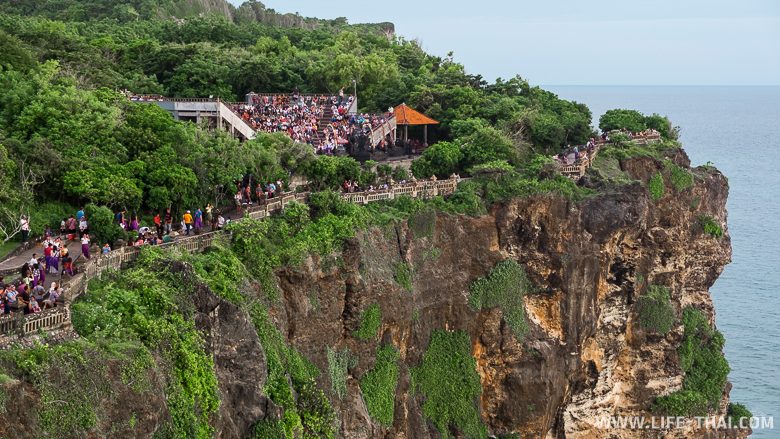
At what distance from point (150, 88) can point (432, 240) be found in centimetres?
2205

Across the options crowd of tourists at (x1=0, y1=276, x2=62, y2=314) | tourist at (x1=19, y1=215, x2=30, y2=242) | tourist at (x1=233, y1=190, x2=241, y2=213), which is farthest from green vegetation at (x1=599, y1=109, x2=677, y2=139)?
crowd of tourists at (x1=0, y1=276, x2=62, y2=314)

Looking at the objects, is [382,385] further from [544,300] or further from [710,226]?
[710,226]

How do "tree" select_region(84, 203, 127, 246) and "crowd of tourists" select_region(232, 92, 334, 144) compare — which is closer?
"tree" select_region(84, 203, 127, 246)

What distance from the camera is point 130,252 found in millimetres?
39469

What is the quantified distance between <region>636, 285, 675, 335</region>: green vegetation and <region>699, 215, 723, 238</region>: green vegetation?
459 centimetres

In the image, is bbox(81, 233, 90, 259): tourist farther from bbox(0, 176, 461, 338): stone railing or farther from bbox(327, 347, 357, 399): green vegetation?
bbox(327, 347, 357, 399): green vegetation

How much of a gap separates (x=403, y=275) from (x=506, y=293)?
7.17 m

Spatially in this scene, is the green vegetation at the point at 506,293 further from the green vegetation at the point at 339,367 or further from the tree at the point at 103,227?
the tree at the point at 103,227

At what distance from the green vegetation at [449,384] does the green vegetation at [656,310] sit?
472 inches

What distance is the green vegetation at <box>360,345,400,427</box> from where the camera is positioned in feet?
163

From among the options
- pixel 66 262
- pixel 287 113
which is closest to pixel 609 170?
pixel 287 113

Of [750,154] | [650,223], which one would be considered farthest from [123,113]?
[750,154]

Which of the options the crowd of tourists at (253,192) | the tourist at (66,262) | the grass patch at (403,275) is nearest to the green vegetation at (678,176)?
the grass patch at (403,275)

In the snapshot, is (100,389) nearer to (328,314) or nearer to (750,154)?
(328,314)
